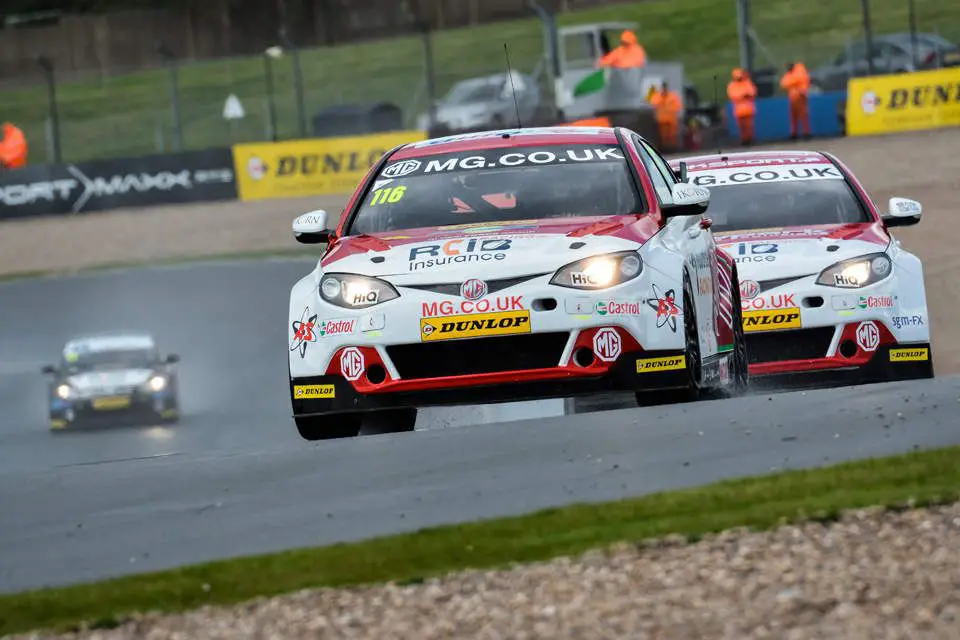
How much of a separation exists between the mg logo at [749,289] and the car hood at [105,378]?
13.3m

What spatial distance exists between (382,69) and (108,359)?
24277 mm

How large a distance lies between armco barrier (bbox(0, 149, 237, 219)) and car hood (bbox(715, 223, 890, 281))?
77.1 ft

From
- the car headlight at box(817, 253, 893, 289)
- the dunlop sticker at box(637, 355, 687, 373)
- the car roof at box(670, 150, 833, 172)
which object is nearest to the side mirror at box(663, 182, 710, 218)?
the dunlop sticker at box(637, 355, 687, 373)

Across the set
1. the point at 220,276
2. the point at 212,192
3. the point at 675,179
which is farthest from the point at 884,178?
the point at 675,179

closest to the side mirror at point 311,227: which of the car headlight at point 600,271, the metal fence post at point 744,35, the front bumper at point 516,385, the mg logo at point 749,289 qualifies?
the front bumper at point 516,385

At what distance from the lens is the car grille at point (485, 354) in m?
8.73

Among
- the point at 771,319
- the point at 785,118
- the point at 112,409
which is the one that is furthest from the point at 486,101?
the point at 771,319

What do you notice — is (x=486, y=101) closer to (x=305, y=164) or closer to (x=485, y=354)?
(x=305, y=164)

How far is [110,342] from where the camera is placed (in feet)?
82.8

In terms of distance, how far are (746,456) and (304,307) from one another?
86.1 inches

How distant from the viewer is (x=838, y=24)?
48.4 meters

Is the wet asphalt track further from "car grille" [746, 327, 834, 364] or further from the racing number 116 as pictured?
"car grille" [746, 327, 834, 364]

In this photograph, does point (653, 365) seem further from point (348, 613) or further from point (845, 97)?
point (845, 97)

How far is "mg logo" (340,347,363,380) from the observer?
8.84 m
